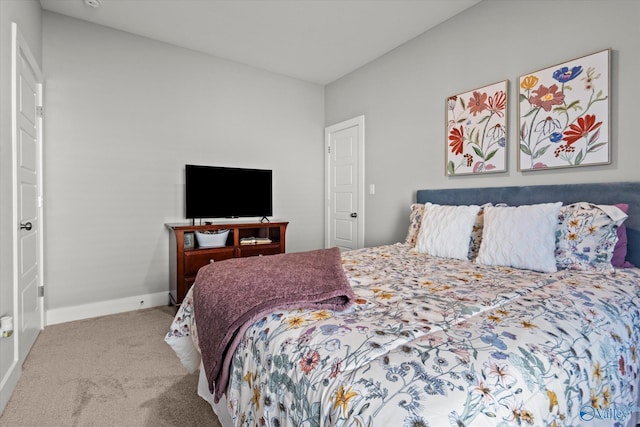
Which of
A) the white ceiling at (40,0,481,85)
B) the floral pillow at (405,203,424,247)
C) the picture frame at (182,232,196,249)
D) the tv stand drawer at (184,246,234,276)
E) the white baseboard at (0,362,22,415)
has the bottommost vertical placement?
the white baseboard at (0,362,22,415)

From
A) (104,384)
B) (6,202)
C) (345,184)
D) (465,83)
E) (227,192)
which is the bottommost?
(104,384)

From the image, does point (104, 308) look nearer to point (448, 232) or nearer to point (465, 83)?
point (448, 232)

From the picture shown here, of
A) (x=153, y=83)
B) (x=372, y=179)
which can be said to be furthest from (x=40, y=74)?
(x=372, y=179)

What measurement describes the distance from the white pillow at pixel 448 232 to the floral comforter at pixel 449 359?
2.57 ft

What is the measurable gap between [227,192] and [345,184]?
4.91ft

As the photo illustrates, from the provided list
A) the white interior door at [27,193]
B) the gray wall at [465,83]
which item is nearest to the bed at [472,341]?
the gray wall at [465,83]

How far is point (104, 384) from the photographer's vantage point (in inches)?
74.7

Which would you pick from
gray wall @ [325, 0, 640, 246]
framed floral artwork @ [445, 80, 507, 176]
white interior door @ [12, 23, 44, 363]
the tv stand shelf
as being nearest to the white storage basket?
the tv stand shelf

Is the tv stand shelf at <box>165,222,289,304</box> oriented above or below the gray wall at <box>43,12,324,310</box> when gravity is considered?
below

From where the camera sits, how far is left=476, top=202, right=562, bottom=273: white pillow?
6.00ft

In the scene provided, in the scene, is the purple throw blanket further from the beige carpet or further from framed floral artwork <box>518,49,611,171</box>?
framed floral artwork <box>518,49,611,171</box>

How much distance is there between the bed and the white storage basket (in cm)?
151

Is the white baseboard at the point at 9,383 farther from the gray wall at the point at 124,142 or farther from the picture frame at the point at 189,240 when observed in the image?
the picture frame at the point at 189,240

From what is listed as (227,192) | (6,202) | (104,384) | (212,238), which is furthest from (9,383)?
(227,192)
